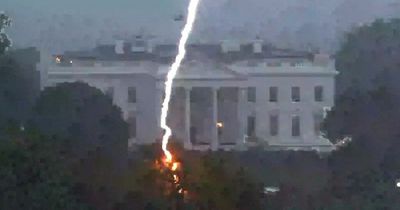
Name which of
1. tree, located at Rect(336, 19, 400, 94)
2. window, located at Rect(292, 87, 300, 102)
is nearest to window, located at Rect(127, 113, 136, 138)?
tree, located at Rect(336, 19, 400, 94)

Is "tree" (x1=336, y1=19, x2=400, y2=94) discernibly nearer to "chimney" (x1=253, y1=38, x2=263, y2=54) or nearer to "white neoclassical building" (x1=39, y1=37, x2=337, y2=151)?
"white neoclassical building" (x1=39, y1=37, x2=337, y2=151)

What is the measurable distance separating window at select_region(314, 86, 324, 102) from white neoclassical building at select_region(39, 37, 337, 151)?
2 centimetres

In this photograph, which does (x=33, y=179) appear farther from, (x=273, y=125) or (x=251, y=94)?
(x=251, y=94)

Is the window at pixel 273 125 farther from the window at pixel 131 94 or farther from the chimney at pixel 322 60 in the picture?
the window at pixel 131 94

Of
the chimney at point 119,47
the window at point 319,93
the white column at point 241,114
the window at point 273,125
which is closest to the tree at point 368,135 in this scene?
the window at point 319,93

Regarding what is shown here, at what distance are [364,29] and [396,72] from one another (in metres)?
4.92

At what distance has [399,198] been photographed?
9.38 meters

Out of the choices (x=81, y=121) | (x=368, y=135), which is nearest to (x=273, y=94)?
(x=81, y=121)

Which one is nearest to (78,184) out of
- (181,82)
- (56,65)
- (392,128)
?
(392,128)

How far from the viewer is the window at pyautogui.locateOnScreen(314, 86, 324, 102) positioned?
1863 centimetres

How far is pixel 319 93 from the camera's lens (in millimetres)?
19188

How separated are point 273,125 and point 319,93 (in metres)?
0.85

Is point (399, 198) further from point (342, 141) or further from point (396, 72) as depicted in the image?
point (396, 72)

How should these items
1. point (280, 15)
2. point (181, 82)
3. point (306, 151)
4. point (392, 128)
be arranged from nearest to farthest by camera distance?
point (392, 128)
point (306, 151)
point (181, 82)
point (280, 15)
